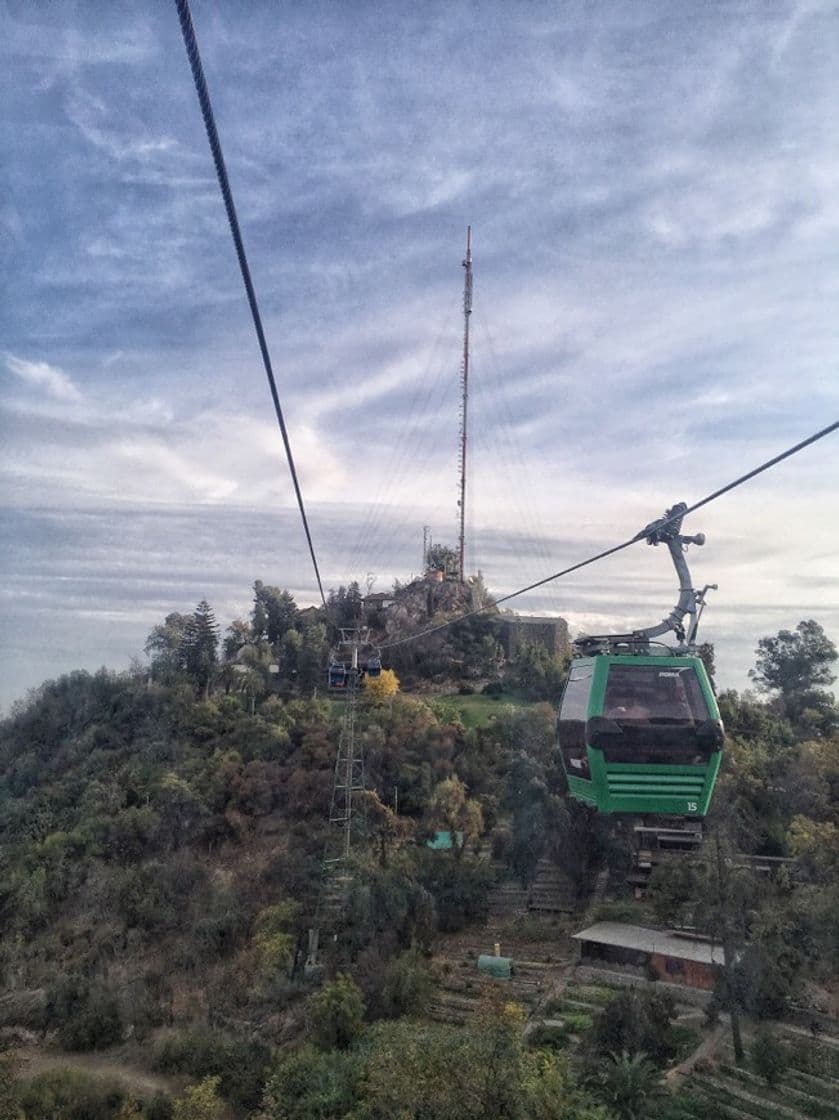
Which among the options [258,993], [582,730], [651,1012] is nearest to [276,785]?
[258,993]

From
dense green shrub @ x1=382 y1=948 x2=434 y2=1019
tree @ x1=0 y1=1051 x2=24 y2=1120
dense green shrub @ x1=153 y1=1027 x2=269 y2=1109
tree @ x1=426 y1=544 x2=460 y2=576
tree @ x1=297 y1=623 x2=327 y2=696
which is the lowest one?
dense green shrub @ x1=153 y1=1027 x2=269 y2=1109

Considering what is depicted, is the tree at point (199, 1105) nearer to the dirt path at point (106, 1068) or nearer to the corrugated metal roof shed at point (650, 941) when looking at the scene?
the dirt path at point (106, 1068)

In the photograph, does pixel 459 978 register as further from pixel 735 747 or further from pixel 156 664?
pixel 156 664

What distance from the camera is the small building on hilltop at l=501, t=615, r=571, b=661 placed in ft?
138

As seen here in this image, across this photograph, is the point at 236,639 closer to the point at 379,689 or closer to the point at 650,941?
the point at 379,689

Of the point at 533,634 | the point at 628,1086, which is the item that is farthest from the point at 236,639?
the point at 628,1086

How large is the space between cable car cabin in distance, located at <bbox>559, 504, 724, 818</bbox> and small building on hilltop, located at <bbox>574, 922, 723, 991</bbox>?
1378 centimetres

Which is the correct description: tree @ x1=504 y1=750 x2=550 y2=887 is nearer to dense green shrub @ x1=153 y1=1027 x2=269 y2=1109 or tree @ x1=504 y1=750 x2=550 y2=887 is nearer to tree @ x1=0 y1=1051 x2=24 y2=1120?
dense green shrub @ x1=153 y1=1027 x2=269 y2=1109

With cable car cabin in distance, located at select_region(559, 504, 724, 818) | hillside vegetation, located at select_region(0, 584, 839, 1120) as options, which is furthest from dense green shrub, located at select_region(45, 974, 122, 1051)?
cable car cabin in distance, located at select_region(559, 504, 724, 818)

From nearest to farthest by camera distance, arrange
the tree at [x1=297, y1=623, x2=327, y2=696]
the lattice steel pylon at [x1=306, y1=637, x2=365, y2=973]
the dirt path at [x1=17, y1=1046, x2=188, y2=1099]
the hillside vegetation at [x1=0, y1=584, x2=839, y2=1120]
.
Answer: the hillside vegetation at [x1=0, y1=584, x2=839, y2=1120] → the dirt path at [x1=17, y1=1046, x2=188, y2=1099] → the lattice steel pylon at [x1=306, y1=637, x2=365, y2=973] → the tree at [x1=297, y1=623, x2=327, y2=696]

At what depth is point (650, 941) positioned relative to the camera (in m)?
20.6

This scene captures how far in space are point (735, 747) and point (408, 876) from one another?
13302mm

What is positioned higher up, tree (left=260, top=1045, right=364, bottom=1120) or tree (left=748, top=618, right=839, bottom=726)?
tree (left=748, top=618, right=839, bottom=726)

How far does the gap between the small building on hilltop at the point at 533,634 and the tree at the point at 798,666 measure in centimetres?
1032
